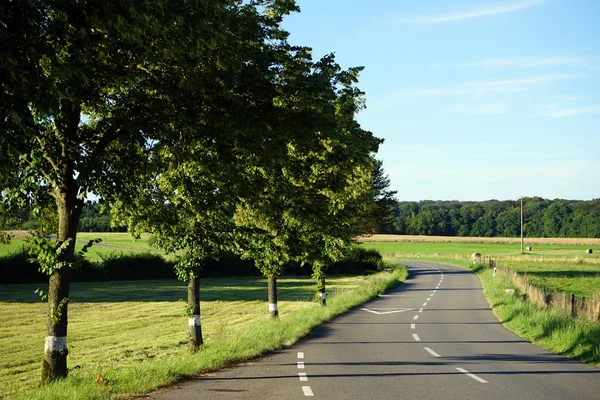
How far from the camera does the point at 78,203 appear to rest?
39.5 ft

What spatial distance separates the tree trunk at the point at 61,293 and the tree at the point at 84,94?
0.02 m

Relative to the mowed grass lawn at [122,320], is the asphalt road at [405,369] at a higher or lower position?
higher

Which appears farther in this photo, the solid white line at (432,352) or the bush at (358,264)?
the bush at (358,264)

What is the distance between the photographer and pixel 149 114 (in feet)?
38.4

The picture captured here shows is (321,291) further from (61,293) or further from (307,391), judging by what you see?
(307,391)

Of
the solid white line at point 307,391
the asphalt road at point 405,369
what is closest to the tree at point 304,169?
the asphalt road at point 405,369

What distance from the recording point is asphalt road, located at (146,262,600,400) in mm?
10656

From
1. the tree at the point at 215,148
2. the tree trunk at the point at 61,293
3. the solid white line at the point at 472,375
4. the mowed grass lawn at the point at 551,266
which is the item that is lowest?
the mowed grass lawn at the point at 551,266

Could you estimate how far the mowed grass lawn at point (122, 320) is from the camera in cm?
1816

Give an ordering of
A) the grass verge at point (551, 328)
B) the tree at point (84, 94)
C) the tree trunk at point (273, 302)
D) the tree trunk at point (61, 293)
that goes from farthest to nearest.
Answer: the tree trunk at point (273, 302)
the grass verge at point (551, 328)
the tree trunk at point (61, 293)
the tree at point (84, 94)

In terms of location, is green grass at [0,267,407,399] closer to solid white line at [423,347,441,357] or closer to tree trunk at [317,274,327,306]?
tree trunk at [317,274,327,306]

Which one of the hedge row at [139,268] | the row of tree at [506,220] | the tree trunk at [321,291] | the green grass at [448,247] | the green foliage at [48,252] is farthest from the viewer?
the row of tree at [506,220]

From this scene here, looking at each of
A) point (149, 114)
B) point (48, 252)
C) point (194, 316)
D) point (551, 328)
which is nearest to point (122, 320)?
point (194, 316)

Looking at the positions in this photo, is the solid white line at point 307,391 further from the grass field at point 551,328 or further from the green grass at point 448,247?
the green grass at point 448,247
